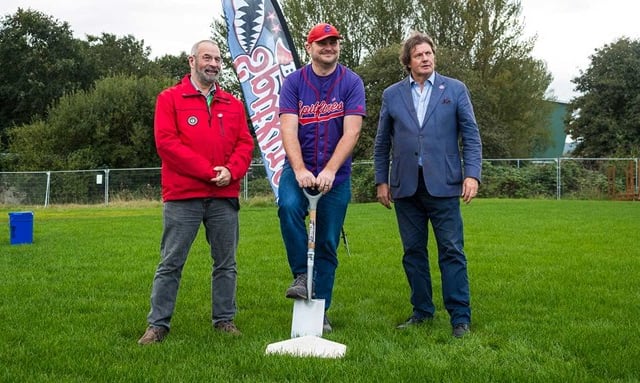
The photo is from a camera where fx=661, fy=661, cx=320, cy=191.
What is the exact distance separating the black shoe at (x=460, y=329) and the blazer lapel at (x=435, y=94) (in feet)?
4.50

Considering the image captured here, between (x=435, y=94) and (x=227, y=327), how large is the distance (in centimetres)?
214

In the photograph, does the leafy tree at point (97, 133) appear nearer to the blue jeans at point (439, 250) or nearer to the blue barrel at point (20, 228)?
the blue barrel at point (20, 228)

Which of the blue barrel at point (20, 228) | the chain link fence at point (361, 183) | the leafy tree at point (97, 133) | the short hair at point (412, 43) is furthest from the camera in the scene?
the leafy tree at point (97, 133)

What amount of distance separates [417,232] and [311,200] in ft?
2.89

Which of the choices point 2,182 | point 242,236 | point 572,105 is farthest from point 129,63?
point 242,236

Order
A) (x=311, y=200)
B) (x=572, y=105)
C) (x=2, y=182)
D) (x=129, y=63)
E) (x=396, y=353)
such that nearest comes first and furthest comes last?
(x=396, y=353)
(x=311, y=200)
(x=2, y=182)
(x=572, y=105)
(x=129, y=63)

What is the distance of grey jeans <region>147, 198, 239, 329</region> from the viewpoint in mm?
4344

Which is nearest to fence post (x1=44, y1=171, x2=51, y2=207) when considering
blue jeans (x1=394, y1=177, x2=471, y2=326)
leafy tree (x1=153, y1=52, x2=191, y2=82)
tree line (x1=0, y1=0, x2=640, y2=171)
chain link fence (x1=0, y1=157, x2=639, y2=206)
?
chain link fence (x1=0, y1=157, x2=639, y2=206)

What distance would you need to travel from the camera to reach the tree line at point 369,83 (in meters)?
30.5

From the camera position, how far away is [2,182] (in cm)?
2556

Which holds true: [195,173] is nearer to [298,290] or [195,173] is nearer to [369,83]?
[298,290]

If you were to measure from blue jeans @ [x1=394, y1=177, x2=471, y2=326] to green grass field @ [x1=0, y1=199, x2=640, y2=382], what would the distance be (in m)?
0.18

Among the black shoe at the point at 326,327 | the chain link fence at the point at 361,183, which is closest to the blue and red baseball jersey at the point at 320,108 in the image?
the black shoe at the point at 326,327

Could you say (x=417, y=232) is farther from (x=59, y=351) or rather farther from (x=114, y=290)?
(x=114, y=290)
